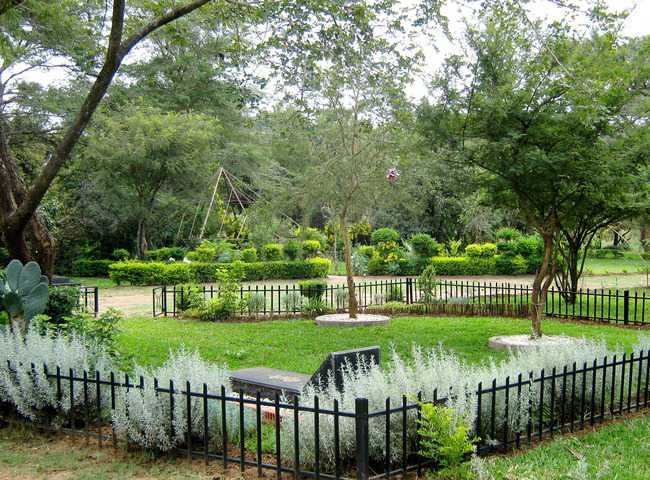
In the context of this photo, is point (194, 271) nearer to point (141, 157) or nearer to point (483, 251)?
point (141, 157)

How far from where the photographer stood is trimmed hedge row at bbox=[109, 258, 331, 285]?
23.7 meters

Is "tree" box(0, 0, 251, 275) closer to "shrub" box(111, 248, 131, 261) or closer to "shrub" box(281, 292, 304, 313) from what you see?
"shrub" box(281, 292, 304, 313)

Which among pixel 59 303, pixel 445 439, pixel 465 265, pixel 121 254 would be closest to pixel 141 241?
pixel 121 254

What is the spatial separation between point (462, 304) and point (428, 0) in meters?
8.41

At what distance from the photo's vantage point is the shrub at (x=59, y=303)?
9.24 m

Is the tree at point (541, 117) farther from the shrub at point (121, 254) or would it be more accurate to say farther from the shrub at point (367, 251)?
the shrub at point (121, 254)

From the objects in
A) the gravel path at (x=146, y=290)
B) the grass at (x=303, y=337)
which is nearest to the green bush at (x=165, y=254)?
the gravel path at (x=146, y=290)

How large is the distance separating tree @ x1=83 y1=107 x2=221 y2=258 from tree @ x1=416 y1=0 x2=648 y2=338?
65.2 feet

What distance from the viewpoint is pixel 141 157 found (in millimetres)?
26891

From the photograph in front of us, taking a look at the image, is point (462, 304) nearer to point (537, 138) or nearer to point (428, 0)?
point (537, 138)

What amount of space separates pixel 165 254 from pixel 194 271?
11.9 feet

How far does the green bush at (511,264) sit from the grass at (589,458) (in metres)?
21.6

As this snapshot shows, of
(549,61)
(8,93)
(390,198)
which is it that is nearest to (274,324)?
(390,198)

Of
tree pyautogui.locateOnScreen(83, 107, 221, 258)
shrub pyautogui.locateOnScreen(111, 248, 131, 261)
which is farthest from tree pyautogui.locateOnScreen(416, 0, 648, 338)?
shrub pyautogui.locateOnScreen(111, 248, 131, 261)
